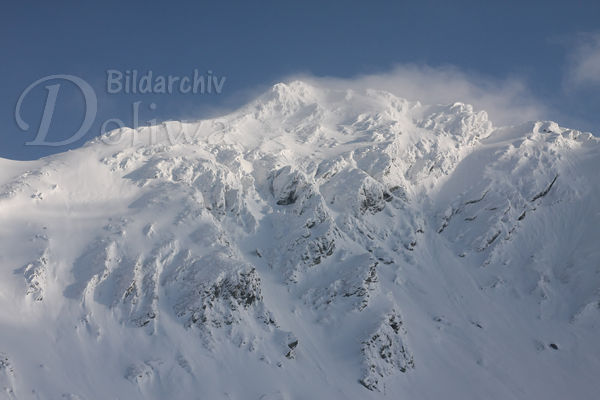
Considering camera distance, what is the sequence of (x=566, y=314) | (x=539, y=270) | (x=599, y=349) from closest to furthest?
(x=599, y=349), (x=566, y=314), (x=539, y=270)

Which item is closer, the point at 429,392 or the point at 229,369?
the point at 229,369

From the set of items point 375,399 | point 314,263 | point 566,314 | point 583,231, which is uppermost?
point 583,231

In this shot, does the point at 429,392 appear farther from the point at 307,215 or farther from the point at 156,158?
the point at 156,158

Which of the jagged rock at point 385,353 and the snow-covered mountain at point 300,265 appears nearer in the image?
the snow-covered mountain at point 300,265

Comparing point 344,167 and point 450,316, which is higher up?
point 344,167

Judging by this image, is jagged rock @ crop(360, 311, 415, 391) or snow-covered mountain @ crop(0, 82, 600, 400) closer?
snow-covered mountain @ crop(0, 82, 600, 400)

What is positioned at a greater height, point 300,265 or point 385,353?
point 300,265

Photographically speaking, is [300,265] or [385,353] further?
[300,265]

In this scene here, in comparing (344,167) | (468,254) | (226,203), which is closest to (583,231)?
(468,254)
